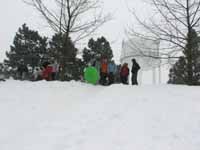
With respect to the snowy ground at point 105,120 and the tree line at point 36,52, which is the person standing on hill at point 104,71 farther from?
the tree line at point 36,52

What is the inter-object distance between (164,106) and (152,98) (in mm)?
1200

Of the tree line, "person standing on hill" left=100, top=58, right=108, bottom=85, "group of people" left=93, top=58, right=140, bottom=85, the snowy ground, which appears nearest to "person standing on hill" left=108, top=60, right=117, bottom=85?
"group of people" left=93, top=58, right=140, bottom=85

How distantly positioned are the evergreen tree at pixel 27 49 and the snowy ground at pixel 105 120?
987 inches

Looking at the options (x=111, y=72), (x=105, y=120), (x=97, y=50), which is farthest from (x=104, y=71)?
(x=97, y=50)

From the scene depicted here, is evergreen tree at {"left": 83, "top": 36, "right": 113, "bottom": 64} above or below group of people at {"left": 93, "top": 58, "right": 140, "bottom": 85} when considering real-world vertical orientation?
above

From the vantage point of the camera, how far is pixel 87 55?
41500mm

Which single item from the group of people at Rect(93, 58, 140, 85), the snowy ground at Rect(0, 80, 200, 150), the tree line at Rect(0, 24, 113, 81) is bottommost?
the snowy ground at Rect(0, 80, 200, 150)

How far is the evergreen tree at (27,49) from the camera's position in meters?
41.3

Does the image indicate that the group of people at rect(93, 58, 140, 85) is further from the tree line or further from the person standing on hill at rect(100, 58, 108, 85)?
the tree line

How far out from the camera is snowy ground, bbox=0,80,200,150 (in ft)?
30.9

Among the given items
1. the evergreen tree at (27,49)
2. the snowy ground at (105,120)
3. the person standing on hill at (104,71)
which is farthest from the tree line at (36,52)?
the snowy ground at (105,120)

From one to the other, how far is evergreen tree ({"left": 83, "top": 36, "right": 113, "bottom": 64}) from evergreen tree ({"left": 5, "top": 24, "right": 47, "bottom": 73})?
15.3 ft

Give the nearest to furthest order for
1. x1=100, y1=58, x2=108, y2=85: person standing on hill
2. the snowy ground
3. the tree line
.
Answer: the snowy ground → x1=100, y1=58, x2=108, y2=85: person standing on hill → the tree line

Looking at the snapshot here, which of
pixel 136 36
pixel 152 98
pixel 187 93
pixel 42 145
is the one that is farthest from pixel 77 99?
pixel 136 36
